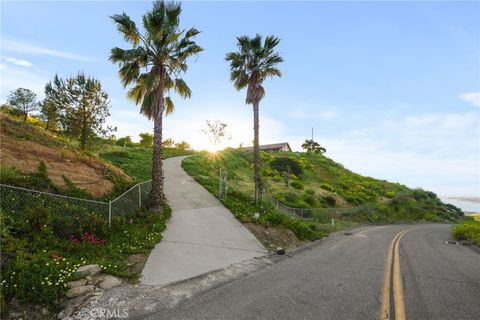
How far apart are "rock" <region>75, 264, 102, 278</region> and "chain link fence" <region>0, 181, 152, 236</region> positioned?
269cm

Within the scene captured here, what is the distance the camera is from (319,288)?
7.03 m

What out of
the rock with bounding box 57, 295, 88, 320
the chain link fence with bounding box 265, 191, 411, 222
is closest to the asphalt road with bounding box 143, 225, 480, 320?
the rock with bounding box 57, 295, 88, 320

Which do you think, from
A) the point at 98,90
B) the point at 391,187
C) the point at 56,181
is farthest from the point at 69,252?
the point at 391,187

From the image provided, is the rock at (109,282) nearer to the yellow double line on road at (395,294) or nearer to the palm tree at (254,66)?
the yellow double line on road at (395,294)

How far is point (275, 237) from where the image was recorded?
13.8m

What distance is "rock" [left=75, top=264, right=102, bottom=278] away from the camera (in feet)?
22.8

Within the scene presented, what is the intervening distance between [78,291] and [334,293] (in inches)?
231

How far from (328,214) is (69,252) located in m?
27.1

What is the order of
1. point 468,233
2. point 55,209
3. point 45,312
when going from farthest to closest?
point 468,233
point 55,209
point 45,312

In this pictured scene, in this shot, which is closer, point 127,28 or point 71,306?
point 71,306

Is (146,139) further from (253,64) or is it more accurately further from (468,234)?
(468,234)

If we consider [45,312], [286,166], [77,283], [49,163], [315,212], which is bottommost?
[315,212]

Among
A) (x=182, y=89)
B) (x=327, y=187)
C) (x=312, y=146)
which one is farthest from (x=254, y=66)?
(x=312, y=146)

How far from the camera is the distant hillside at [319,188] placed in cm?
3425
